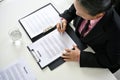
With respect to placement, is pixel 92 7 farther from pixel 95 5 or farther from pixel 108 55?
pixel 108 55

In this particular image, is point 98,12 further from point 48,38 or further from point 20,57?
point 20,57

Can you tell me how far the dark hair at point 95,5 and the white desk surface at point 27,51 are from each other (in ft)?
1.08

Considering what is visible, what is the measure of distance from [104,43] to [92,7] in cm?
25

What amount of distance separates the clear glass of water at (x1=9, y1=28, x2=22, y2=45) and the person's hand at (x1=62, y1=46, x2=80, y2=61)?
0.30 metres

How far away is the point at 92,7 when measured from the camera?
1.08m

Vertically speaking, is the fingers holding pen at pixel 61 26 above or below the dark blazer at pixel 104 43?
above

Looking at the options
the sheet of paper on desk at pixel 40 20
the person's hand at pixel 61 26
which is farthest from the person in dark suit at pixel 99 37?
the sheet of paper on desk at pixel 40 20

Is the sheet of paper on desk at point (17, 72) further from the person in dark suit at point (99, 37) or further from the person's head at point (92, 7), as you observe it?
the person's head at point (92, 7)

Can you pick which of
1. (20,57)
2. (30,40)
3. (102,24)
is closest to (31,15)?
(30,40)

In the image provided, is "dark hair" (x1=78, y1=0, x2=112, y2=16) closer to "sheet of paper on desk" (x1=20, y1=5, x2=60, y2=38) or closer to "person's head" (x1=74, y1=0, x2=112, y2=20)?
"person's head" (x1=74, y1=0, x2=112, y2=20)

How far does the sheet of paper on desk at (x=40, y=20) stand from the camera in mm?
1369

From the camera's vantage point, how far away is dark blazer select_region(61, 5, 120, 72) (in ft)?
3.84

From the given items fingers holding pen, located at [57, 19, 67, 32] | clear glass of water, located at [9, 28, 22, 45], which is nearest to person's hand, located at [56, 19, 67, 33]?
fingers holding pen, located at [57, 19, 67, 32]

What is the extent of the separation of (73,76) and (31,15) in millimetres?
508
